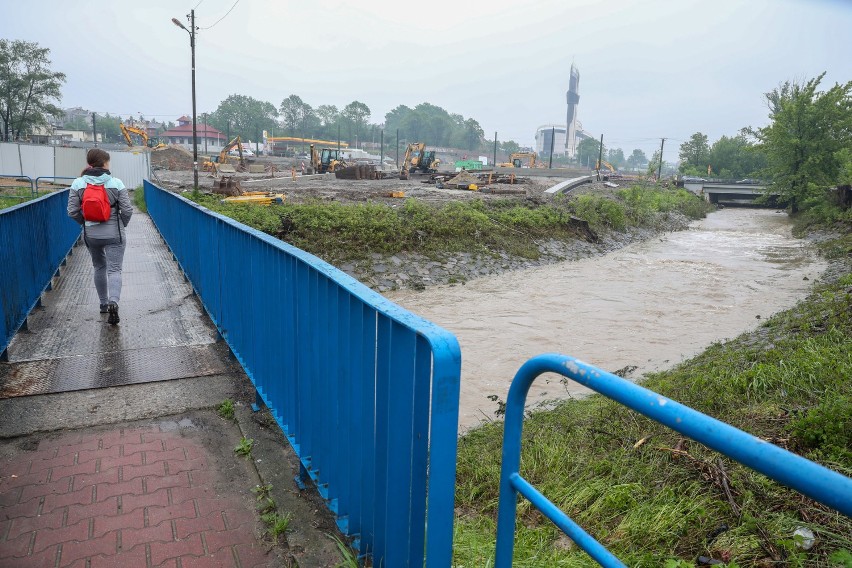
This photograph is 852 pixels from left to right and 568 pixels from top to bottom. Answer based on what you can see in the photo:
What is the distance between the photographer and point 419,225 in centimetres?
1652

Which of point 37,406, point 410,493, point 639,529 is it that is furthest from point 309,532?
point 37,406

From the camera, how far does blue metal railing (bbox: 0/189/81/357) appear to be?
5.46 metres

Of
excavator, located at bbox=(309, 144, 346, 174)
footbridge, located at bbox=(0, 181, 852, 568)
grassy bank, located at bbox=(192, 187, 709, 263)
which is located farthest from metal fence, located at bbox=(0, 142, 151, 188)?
footbridge, located at bbox=(0, 181, 852, 568)

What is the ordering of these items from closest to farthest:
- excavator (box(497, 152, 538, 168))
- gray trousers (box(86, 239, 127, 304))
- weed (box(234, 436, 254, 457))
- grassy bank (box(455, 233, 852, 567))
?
1. grassy bank (box(455, 233, 852, 567))
2. weed (box(234, 436, 254, 457))
3. gray trousers (box(86, 239, 127, 304))
4. excavator (box(497, 152, 538, 168))

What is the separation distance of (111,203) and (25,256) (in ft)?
3.79

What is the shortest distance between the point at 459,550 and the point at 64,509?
6.87ft

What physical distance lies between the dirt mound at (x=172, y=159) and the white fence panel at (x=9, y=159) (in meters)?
29.8

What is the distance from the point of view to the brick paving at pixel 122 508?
2826 mm

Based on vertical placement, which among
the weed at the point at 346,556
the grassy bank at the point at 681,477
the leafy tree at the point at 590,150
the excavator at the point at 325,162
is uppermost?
the leafy tree at the point at 590,150

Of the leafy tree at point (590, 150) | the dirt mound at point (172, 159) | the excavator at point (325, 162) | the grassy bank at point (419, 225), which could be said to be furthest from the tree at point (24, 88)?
the leafy tree at point (590, 150)

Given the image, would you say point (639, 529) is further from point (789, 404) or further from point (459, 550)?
point (789, 404)

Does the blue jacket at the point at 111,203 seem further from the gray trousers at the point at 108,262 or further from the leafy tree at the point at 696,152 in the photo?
the leafy tree at the point at 696,152

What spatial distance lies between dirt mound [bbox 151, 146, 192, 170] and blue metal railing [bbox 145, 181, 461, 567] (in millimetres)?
60439

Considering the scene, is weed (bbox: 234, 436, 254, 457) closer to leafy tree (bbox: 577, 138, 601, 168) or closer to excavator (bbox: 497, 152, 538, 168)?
excavator (bbox: 497, 152, 538, 168)
